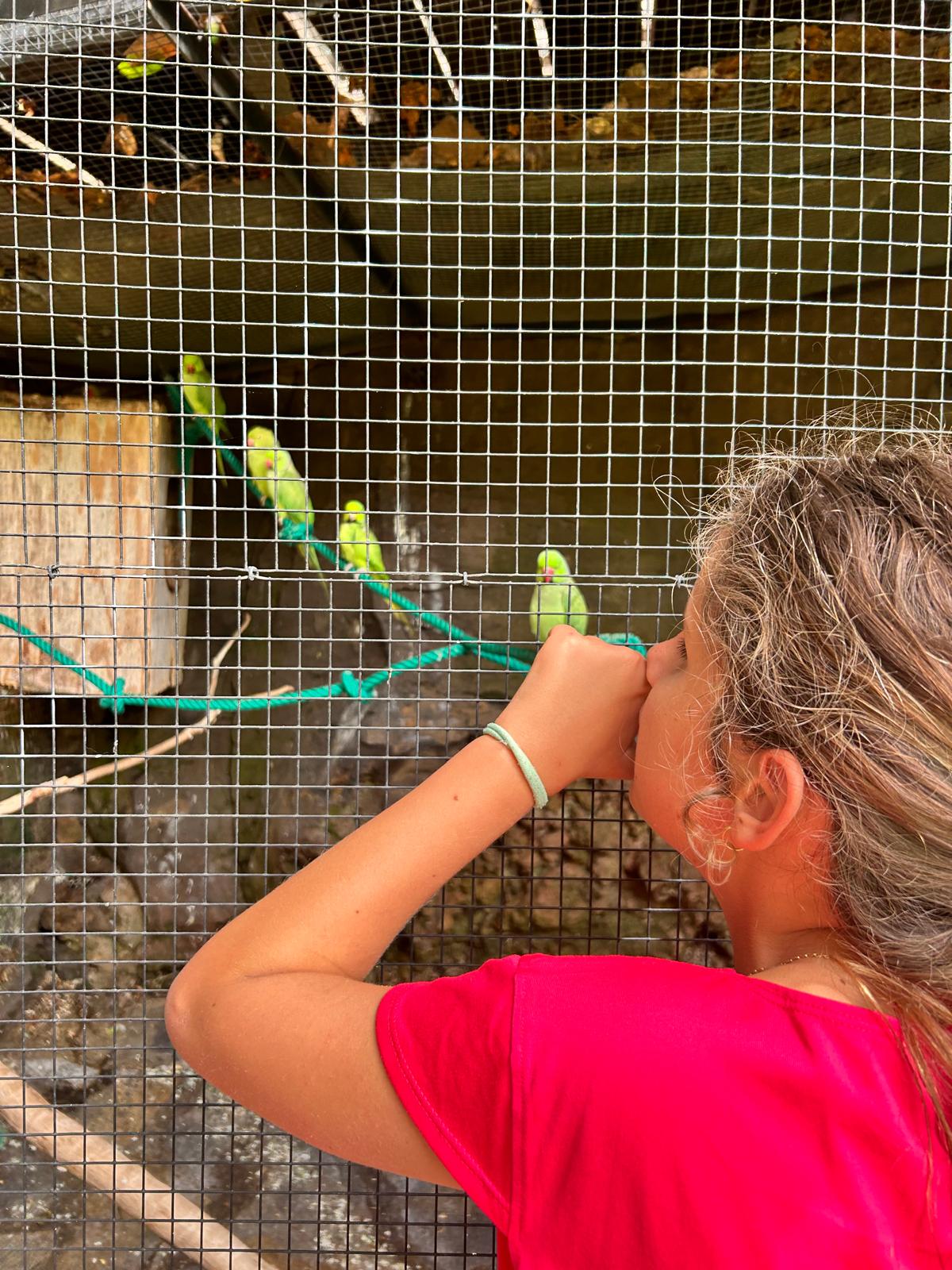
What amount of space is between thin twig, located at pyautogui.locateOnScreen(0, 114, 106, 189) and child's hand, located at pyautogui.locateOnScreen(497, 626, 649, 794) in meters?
0.83

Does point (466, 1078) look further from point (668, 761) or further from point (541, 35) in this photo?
point (541, 35)

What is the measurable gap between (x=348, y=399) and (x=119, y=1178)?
145 cm

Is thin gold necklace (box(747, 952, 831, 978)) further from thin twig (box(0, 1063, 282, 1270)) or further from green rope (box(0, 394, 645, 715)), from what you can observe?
thin twig (box(0, 1063, 282, 1270))

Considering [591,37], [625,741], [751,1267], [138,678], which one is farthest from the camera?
[138,678]

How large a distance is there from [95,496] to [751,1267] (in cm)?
136

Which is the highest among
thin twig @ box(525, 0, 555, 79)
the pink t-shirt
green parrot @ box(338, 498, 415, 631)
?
thin twig @ box(525, 0, 555, 79)

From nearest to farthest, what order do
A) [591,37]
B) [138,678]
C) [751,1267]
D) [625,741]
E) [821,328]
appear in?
[751,1267] → [625,741] → [591,37] → [138,678] → [821,328]

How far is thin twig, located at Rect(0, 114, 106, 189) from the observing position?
3.23 feet

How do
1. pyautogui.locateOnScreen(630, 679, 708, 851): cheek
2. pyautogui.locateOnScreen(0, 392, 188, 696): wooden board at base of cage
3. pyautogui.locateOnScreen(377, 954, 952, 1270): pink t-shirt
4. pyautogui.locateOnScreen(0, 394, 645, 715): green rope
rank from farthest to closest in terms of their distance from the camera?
pyautogui.locateOnScreen(0, 392, 188, 696): wooden board at base of cage < pyautogui.locateOnScreen(0, 394, 645, 715): green rope < pyautogui.locateOnScreen(630, 679, 708, 851): cheek < pyautogui.locateOnScreen(377, 954, 952, 1270): pink t-shirt

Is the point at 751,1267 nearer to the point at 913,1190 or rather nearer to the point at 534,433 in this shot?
the point at 913,1190

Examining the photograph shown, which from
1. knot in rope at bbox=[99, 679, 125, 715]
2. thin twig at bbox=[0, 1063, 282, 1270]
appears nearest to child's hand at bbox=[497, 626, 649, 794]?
knot in rope at bbox=[99, 679, 125, 715]

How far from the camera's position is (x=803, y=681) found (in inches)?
18.1

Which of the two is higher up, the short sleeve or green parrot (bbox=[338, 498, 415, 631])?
green parrot (bbox=[338, 498, 415, 631])

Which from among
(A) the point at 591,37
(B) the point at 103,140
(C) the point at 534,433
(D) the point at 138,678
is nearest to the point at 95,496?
(D) the point at 138,678
